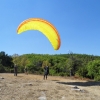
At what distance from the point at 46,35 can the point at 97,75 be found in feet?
50.7

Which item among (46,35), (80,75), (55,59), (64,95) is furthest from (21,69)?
(64,95)

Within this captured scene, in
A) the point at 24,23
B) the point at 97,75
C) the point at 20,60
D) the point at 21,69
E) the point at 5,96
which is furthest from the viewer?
the point at 20,60

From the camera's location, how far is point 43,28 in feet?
54.1

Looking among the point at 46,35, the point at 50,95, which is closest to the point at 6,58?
the point at 46,35

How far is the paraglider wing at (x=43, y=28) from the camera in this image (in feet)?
53.0

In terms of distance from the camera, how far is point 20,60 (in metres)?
49.4

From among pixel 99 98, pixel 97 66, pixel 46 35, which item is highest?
pixel 46 35

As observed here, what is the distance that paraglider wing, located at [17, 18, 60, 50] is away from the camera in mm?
16156

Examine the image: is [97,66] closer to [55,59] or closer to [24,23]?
[24,23]

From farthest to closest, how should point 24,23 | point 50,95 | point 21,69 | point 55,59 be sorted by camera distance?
point 55,59
point 21,69
point 24,23
point 50,95

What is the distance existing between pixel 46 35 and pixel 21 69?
23425 mm

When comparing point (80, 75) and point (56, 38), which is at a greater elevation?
point (56, 38)

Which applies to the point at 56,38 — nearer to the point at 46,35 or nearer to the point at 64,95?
the point at 46,35

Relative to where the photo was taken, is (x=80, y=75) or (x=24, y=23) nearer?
(x=24, y=23)
